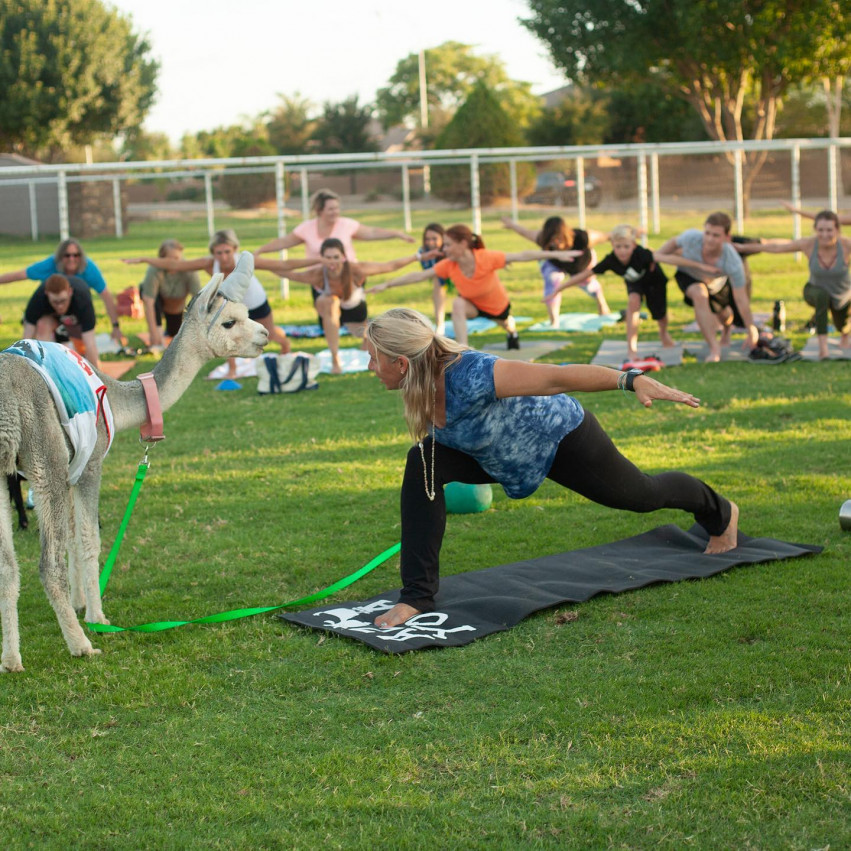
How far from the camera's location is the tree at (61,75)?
42.2m

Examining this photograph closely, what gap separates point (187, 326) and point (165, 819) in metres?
2.76

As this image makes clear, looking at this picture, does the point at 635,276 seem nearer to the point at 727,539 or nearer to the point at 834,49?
the point at 727,539

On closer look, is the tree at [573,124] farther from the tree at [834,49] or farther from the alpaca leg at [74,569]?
the alpaca leg at [74,569]

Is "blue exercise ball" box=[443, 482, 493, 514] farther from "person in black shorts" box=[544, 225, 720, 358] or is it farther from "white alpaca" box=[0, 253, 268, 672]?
"person in black shorts" box=[544, 225, 720, 358]

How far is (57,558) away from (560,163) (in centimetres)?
2612

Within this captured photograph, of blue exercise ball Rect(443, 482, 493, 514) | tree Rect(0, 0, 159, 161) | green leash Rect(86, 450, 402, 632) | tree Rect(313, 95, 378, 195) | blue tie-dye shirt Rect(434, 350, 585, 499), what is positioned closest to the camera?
blue tie-dye shirt Rect(434, 350, 585, 499)

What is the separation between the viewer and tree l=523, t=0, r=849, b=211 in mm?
29562

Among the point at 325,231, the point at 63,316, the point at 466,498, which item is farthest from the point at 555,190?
the point at 466,498

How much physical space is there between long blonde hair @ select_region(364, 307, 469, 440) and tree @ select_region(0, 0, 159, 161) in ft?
137

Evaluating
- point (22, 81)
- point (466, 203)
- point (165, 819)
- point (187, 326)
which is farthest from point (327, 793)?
point (22, 81)

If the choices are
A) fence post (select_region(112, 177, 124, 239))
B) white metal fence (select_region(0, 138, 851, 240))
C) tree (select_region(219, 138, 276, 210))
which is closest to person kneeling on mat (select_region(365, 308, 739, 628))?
white metal fence (select_region(0, 138, 851, 240))

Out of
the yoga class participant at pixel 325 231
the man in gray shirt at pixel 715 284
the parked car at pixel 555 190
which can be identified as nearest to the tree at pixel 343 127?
the parked car at pixel 555 190

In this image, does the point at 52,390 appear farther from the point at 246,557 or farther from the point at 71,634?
the point at 246,557

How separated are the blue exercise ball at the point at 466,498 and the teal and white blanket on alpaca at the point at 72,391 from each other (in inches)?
104
